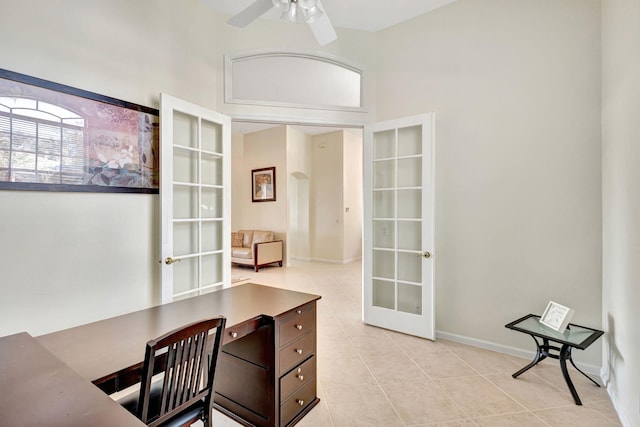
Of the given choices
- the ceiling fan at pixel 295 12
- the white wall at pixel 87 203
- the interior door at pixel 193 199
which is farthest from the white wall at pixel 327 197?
the ceiling fan at pixel 295 12

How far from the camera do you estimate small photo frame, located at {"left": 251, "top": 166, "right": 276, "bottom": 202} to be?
7.77 meters

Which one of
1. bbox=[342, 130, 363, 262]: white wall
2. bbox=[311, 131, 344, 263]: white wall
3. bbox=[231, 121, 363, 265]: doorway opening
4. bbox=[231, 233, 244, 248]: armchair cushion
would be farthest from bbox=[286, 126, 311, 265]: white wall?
bbox=[231, 233, 244, 248]: armchair cushion

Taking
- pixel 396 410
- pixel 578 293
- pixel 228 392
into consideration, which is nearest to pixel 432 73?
pixel 578 293

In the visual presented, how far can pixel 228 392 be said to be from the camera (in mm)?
2029

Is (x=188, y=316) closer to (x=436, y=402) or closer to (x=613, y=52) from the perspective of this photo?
(x=436, y=402)

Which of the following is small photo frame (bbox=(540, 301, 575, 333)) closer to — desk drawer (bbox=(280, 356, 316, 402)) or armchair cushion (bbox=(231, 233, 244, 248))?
Answer: desk drawer (bbox=(280, 356, 316, 402))

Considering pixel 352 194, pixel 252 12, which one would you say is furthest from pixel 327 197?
pixel 252 12

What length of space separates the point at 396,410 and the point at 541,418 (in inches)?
36.0

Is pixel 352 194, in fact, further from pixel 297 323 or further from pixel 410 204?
pixel 297 323

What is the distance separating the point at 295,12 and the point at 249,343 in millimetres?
2175

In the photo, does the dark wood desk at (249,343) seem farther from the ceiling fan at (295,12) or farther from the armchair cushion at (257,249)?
the armchair cushion at (257,249)

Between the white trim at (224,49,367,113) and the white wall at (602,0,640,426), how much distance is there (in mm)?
2111

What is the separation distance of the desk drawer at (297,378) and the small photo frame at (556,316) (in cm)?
186

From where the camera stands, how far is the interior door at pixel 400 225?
3188mm
